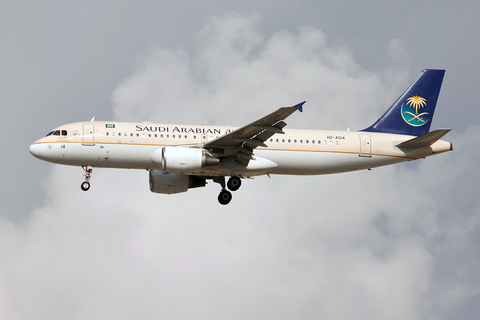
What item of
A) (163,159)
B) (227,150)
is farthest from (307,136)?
(163,159)

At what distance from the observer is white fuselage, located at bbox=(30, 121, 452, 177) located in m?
36.9

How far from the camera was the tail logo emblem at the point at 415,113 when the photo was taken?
43.6 metres

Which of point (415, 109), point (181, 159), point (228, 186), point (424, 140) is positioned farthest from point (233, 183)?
point (415, 109)

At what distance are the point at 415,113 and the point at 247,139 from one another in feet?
46.0

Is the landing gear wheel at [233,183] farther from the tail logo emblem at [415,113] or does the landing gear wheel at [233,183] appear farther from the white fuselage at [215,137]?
A: the tail logo emblem at [415,113]

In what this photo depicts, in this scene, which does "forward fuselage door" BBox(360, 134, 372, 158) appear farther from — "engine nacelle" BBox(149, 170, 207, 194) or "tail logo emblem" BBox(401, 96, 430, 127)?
"engine nacelle" BBox(149, 170, 207, 194)

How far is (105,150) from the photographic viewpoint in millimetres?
36750

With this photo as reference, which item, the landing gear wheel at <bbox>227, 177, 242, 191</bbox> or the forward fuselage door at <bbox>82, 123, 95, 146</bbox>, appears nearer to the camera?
the forward fuselage door at <bbox>82, 123, 95, 146</bbox>

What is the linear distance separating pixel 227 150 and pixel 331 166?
22.9ft

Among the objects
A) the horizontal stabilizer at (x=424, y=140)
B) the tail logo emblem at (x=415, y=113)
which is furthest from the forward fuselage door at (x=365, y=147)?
the tail logo emblem at (x=415, y=113)

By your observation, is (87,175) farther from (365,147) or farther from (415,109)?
(415,109)

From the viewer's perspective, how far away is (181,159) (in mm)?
35562

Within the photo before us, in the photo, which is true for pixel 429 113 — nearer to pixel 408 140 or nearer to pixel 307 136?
pixel 408 140

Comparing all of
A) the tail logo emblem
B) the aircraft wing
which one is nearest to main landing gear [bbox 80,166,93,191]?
the aircraft wing
